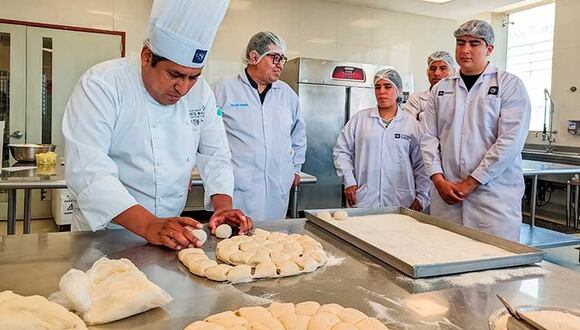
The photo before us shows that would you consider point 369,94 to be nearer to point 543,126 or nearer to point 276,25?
point 276,25

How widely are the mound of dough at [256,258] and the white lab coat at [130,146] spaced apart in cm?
29

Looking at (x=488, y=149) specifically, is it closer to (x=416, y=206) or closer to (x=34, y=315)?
(x=416, y=206)

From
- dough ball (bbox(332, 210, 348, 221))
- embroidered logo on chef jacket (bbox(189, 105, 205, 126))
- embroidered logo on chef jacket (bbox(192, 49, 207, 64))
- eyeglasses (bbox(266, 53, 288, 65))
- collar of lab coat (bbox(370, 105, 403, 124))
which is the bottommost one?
dough ball (bbox(332, 210, 348, 221))

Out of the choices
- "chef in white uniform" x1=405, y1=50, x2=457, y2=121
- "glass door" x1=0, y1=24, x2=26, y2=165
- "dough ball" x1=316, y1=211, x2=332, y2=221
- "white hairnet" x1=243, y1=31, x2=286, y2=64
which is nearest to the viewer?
"dough ball" x1=316, y1=211, x2=332, y2=221

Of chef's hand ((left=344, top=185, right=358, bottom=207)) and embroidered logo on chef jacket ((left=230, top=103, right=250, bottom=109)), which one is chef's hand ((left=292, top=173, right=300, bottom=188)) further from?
embroidered logo on chef jacket ((left=230, top=103, right=250, bottom=109))

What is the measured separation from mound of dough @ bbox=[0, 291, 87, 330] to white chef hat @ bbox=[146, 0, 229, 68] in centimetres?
73

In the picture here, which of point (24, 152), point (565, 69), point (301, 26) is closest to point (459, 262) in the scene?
point (24, 152)

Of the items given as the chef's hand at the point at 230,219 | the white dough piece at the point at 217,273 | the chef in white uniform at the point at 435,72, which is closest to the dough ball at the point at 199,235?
the chef's hand at the point at 230,219

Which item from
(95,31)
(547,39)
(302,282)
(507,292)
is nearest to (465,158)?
(507,292)

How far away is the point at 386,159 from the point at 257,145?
702mm

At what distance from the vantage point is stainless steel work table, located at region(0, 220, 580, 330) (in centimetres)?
85

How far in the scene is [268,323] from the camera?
791 mm

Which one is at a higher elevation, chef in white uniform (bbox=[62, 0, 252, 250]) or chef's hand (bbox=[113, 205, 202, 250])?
chef in white uniform (bbox=[62, 0, 252, 250])

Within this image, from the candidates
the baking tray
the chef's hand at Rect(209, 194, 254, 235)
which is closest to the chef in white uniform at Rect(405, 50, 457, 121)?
the baking tray
